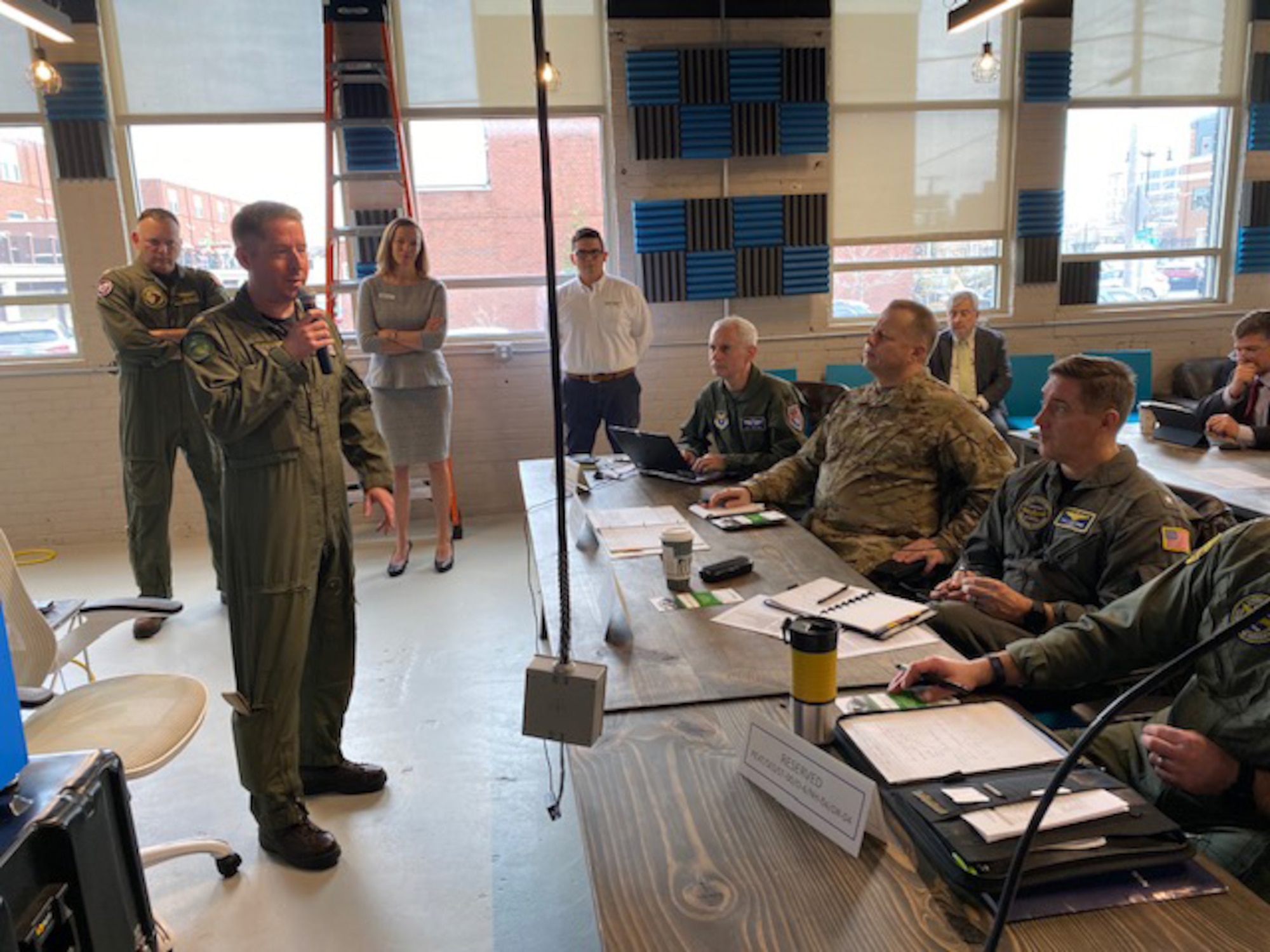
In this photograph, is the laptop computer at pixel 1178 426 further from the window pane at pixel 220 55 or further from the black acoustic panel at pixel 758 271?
the window pane at pixel 220 55

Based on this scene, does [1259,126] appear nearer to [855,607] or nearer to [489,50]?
[489,50]

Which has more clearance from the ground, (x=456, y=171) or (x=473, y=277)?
(x=456, y=171)

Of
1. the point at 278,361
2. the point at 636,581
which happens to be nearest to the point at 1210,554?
the point at 636,581

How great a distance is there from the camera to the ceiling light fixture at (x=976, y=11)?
418 cm

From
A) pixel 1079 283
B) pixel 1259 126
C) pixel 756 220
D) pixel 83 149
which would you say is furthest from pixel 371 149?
pixel 1259 126

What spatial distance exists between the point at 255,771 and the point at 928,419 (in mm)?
2114

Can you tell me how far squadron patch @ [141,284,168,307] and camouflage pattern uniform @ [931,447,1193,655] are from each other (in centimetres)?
338

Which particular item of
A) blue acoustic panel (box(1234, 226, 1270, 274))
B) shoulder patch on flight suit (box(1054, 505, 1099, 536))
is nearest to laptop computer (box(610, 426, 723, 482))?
shoulder patch on flight suit (box(1054, 505, 1099, 536))

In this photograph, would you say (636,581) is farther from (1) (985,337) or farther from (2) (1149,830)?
(1) (985,337)

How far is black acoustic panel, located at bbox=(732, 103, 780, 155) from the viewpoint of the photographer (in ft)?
18.1

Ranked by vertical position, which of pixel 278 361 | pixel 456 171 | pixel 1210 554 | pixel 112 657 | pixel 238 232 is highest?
pixel 456 171

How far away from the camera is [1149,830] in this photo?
1.05 meters

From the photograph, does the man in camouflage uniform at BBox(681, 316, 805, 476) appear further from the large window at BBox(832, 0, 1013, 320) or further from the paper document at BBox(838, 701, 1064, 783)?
the large window at BBox(832, 0, 1013, 320)

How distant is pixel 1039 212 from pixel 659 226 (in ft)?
8.67
